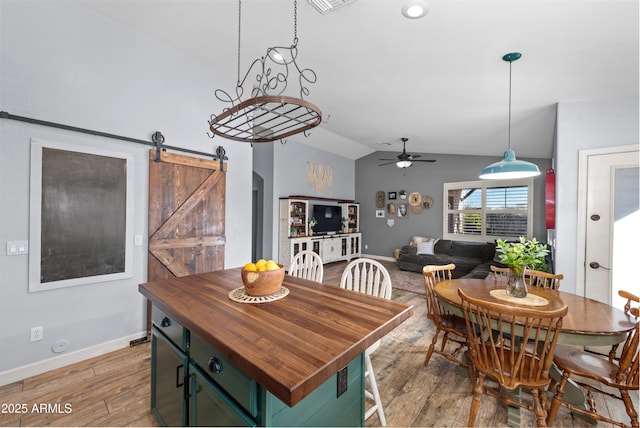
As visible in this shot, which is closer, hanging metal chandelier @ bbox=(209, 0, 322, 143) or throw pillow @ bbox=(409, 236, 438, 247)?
hanging metal chandelier @ bbox=(209, 0, 322, 143)

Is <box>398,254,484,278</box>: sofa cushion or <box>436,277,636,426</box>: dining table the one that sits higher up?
<box>436,277,636,426</box>: dining table

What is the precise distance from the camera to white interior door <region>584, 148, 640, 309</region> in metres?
2.75

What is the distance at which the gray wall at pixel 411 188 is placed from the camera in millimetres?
6645

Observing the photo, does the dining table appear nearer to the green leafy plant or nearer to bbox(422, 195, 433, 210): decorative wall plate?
the green leafy plant

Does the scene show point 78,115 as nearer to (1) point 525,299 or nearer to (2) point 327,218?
(1) point 525,299

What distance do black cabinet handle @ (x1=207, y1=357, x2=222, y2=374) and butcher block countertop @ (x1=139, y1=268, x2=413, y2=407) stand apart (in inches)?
3.9

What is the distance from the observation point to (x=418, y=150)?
6859 millimetres

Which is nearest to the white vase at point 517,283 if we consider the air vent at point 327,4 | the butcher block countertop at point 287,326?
the butcher block countertop at point 287,326

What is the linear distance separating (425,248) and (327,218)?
252 cm

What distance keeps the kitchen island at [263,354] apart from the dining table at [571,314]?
1042 millimetres

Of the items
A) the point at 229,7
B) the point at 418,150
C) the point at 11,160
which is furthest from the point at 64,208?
the point at 418,150

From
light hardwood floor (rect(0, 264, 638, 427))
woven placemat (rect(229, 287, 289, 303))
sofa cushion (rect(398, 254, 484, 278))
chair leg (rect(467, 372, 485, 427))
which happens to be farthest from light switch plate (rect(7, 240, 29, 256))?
sofa cushion (rect(398, 254, 484, 278))

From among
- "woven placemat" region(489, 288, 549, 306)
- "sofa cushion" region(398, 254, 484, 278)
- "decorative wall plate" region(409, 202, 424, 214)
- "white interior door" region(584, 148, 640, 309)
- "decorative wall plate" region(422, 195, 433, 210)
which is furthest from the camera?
"decorative wall plate" region(409, 202, 424, 214)

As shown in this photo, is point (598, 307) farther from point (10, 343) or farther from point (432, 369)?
point (10, 343)
